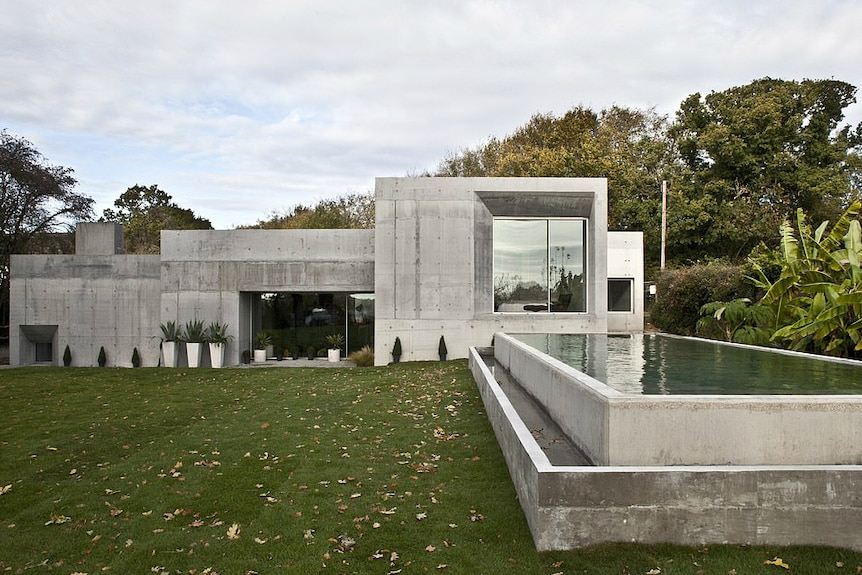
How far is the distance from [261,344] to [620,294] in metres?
13.4

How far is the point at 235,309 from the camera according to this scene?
689 inches

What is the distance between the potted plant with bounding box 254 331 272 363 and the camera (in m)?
18.2

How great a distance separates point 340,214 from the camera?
36.5 meters

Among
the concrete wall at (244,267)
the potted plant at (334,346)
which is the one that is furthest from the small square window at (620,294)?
the potted plant at (334,346)

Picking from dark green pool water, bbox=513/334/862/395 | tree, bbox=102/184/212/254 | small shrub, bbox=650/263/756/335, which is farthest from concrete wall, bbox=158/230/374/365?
tree, bbox=102/184/212/254

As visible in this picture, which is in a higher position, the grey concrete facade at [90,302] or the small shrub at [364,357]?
the grey concrete facade at [90,302]

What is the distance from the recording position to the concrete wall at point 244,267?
1753 centimetres

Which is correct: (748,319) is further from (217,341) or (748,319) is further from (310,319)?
(217,341)

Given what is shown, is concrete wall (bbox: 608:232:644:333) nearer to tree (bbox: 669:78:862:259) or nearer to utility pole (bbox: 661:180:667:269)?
utility pole (bbox: 661:180:667:269)

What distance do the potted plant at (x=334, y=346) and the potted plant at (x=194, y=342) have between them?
12.1ft

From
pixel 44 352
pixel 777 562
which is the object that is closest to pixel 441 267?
pixel 777 562

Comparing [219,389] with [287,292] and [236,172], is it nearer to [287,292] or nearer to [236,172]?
[287,292]

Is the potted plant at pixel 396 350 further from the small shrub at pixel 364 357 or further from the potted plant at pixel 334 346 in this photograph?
the potted plant at pixel 334 346

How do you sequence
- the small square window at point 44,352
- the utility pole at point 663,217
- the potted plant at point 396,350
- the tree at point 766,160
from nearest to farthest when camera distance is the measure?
the potted plant at point 396,350
the small square window at point 44,352
the tree at point 766,160
the utility pole at point 663,217
